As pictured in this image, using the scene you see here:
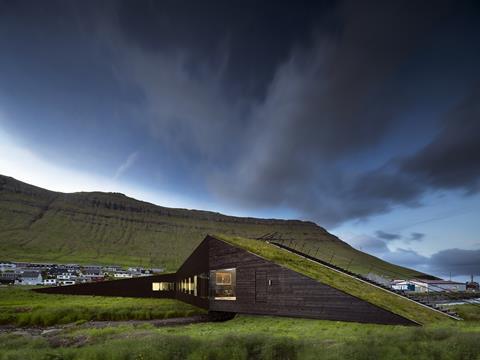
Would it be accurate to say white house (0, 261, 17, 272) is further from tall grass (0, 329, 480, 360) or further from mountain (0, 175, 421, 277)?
tall grass (0, 329, 480, 360)

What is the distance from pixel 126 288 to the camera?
169ft

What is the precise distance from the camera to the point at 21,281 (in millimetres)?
73875

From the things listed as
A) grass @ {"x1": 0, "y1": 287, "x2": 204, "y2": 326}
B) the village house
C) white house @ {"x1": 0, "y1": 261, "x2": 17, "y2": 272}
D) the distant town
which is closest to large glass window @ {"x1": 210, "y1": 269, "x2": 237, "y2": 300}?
grass @ {"x1": 0, "y1": 287, "x2": 204, "y2": 326}

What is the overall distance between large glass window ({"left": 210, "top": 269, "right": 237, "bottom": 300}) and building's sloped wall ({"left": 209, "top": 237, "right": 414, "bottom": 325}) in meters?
0.64

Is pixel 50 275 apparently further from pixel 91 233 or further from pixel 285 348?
pixel 285 348

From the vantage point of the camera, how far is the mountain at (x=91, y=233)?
129m

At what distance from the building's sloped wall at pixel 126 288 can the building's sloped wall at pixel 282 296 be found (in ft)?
82.2

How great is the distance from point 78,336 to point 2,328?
12841 mm

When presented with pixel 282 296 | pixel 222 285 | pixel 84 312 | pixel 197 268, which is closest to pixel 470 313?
pixel 282 296

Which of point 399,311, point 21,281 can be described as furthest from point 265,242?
point 21,281

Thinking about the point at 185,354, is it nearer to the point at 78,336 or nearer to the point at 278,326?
the point at 278,326

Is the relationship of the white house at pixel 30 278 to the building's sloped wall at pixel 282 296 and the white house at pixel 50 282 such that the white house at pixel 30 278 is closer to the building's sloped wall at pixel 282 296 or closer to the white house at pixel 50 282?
the white house at pixel 50 282

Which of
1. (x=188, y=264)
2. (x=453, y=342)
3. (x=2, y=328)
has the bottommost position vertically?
(x=2, y=328)

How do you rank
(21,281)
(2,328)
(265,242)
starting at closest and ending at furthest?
(2,328)
(265,242)
(21,281)
